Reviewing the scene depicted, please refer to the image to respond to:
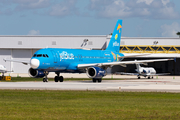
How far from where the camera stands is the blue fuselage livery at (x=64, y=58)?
4672 cm

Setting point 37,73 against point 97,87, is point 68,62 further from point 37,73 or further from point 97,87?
point 97,87

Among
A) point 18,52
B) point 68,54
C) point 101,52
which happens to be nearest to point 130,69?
point 18,52

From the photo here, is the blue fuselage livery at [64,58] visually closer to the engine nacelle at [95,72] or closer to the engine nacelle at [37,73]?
the engine nacelle at [95,72]

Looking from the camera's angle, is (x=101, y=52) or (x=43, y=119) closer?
(x=43, y=119)

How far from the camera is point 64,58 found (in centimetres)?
4928

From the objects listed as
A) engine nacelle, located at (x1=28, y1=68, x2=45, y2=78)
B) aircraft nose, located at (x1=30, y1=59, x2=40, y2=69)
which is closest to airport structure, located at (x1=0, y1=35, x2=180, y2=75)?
engine nacelle, located at (x1=28, y1=68, x2=45, y2=78)

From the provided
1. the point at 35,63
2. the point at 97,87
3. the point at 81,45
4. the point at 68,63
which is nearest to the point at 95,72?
the point at 68,63

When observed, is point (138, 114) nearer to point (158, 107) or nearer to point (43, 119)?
point (158, 107)

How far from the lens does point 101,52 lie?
56812 mm

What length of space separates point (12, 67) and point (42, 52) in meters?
51.9

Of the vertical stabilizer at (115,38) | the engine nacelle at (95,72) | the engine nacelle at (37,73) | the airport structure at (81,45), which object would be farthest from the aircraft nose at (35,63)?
the airport structure at (81,45)

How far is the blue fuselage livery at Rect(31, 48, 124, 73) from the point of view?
153ft

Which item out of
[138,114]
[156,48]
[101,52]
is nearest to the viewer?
[138,114]
